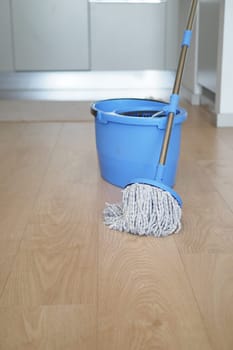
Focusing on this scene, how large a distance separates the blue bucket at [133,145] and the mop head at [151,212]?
26cm

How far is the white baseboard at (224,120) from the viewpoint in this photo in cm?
251

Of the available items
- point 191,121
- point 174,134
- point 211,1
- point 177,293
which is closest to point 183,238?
point 177,293

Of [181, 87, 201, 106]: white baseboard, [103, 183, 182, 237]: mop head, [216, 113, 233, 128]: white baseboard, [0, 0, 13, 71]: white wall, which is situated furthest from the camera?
[0, 0, 13, 71]: white wall

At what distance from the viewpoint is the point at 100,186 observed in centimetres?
156

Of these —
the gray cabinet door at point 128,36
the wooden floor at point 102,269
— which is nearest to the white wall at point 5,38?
the gray cabinet door at point 128,36

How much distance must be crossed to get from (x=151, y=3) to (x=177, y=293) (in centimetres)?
308

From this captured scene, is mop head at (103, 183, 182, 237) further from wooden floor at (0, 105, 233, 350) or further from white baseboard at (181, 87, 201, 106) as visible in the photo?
white baseboard at (181, 87, 201, 106)

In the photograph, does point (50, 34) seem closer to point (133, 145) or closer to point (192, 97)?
point (192, 97)

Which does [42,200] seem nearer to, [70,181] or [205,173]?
[70,181]

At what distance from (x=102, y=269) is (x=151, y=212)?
22 centimetres

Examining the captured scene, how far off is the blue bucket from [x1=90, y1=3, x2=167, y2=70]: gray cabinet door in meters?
2.28

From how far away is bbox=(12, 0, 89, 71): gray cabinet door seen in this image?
3635mm

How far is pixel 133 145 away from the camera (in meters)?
1.45

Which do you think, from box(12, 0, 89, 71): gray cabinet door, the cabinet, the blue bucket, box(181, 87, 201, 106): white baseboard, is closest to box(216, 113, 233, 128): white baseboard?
box(181, 87, 201, 106): white baseboard
